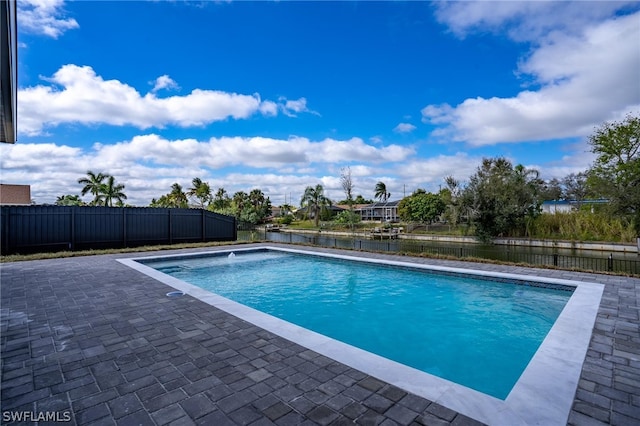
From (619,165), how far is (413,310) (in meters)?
23.7

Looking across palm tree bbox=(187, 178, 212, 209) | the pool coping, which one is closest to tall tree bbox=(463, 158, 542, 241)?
the pool coping

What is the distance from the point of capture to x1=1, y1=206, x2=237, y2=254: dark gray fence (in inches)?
437

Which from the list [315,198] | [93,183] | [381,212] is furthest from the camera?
[381,212]

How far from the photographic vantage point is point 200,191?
4575 centimetres

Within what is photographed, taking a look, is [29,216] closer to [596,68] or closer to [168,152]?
[168,152]

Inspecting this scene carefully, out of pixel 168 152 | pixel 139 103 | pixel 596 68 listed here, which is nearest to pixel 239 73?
pixel 139 103

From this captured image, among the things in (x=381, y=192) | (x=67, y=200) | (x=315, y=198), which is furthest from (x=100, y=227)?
(x=381, y=192)

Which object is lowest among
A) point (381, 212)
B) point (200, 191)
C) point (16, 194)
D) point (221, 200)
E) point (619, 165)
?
point (381, 212)

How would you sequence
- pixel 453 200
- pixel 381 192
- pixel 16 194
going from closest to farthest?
pixel 453 200, pixel 16 194, pixel 381 192

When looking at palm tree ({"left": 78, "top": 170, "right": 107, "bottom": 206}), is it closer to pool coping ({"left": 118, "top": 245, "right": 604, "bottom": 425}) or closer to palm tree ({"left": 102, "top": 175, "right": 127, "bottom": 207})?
palm tree ({"left": 102, "top": 175, "right": 127, "bottom": 207})

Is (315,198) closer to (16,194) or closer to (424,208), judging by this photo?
(424,208)

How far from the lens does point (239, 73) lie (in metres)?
13.1

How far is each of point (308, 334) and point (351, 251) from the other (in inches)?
330

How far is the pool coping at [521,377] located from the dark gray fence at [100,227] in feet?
Result: 35.1
